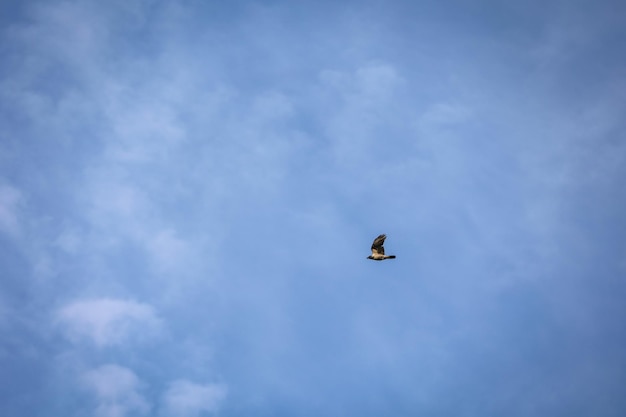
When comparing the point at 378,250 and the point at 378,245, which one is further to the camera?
the point at 378,250

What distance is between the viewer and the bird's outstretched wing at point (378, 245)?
4566 cm

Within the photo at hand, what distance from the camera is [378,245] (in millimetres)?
46406

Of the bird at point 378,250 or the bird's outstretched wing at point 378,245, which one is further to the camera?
the bird at point 378,250

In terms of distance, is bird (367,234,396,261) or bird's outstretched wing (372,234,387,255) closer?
bird's outstretched wing (372,234,387,255)

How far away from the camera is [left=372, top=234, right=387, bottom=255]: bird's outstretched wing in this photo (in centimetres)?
4566

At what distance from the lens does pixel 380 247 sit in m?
46.7
